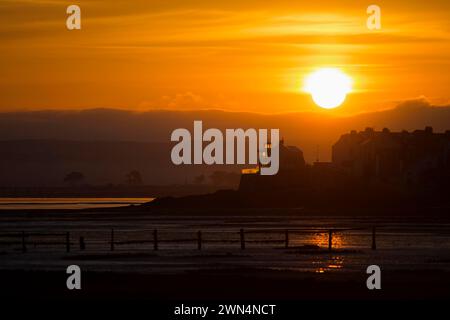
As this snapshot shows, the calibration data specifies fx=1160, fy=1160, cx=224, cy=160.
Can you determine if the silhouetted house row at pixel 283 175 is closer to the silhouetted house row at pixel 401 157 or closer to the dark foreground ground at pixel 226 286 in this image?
the silhouetted house row at pixel 401 157

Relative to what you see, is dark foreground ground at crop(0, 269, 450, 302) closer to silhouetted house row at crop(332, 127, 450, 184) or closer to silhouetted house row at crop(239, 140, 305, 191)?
silhouetted house row at crop(332, 127, 450, 184)

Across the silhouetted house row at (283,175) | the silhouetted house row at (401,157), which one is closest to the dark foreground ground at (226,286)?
the silhouetted house row at (401,157)

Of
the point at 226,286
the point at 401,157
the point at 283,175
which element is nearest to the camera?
the point at 226,286

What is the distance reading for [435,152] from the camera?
151 m

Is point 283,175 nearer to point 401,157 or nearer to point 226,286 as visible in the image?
point 401,157

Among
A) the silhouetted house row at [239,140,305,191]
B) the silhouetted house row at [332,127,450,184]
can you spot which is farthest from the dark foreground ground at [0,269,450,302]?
the silhouetted house row at [239,140,305,191]

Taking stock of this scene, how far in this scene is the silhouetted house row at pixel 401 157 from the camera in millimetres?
148875

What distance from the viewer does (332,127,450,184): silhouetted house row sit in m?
149

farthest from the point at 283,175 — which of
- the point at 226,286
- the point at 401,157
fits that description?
the point at 226,286

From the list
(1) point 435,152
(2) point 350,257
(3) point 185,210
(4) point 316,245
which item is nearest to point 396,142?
(1) point 435,152

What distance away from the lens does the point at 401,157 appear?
506 ft
